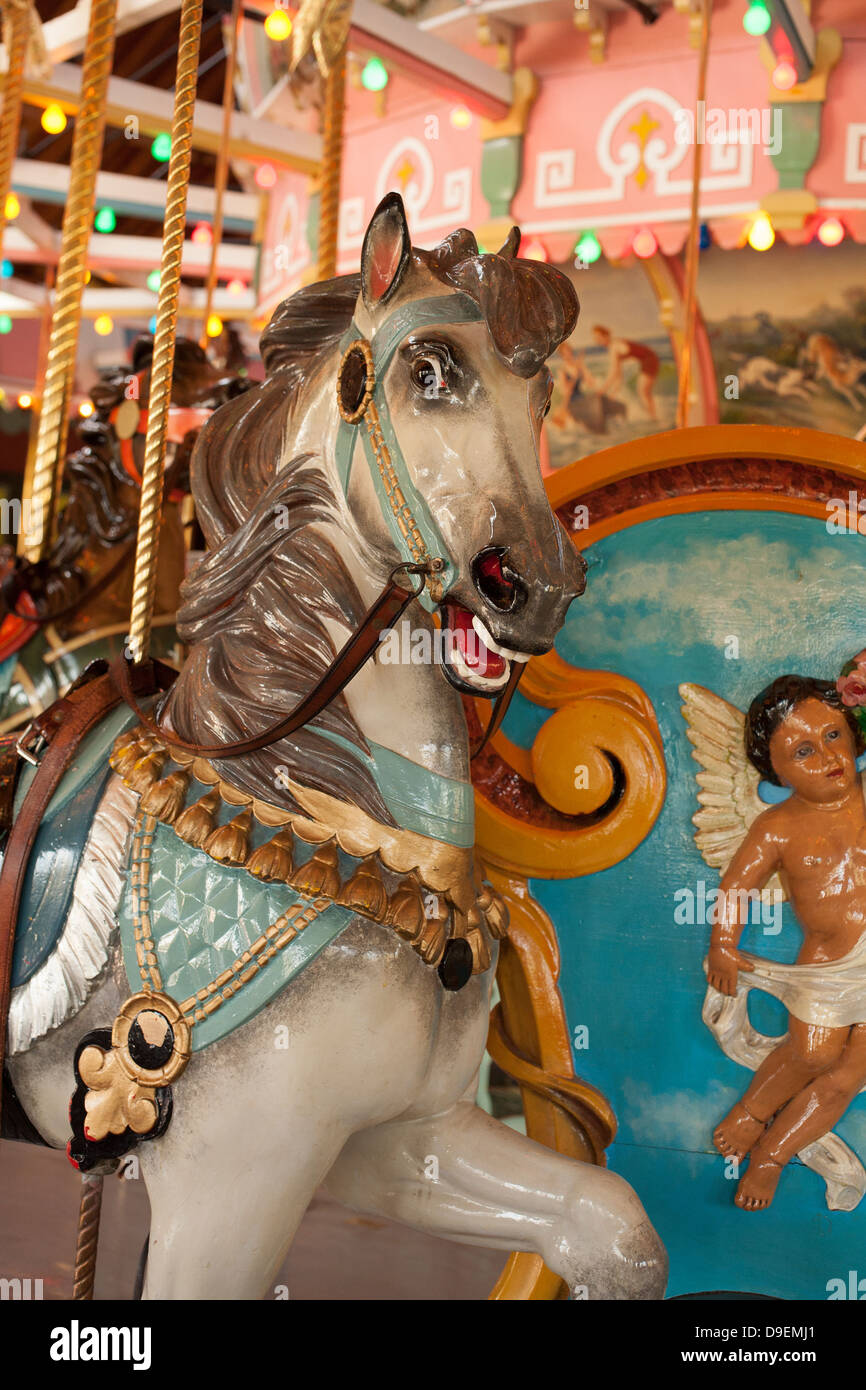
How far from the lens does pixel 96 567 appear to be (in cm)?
328

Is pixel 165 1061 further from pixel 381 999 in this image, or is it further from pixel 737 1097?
pixel 737 1097

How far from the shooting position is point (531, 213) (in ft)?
21.4

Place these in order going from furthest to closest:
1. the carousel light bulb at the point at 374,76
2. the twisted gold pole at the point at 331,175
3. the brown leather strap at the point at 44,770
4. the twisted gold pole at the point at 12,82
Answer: the carousel light bulb at the point at 374,76, the twisted gold pole at the point at 12,82, the twisted gold pole at the point at 331,175, the brown leather strap at the point at 44,770

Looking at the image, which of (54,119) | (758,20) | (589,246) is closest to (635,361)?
(589,246)

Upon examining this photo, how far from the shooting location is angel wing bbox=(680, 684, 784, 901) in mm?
1917

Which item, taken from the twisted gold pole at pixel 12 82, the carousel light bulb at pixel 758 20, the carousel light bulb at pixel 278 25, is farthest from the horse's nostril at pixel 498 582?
the carousel light bulb at pixel 758 20

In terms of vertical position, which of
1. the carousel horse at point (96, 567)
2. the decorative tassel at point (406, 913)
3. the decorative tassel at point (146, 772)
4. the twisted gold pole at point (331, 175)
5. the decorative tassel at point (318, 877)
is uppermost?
the twisted gold pole at point (331, 175)

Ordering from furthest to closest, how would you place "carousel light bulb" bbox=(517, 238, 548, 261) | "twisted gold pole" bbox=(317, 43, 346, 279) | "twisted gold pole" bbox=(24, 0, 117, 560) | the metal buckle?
1. "carousel light bulb" bbox=(517, 238, 548, 261)
2. "twisted gold pole" bbox=(317, 43, 346, 279)
3. "twisted gold pole" bbox=(24, 0, 117, 560)
4. the metal buckle

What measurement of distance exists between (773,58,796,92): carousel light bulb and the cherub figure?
462 cm

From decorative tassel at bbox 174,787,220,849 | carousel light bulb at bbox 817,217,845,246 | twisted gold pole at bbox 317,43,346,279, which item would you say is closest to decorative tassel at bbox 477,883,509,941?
decorative tassel at bbox 174,787,220,849

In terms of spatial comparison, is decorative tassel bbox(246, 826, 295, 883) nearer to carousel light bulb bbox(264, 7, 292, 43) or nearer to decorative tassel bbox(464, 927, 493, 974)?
decorative tassel bbox(464, 927, 493, 974)

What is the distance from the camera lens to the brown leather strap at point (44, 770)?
162cm

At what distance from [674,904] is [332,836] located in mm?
634

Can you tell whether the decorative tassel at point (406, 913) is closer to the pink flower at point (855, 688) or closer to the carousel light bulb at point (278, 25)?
the pink flower at point (855, 688)
